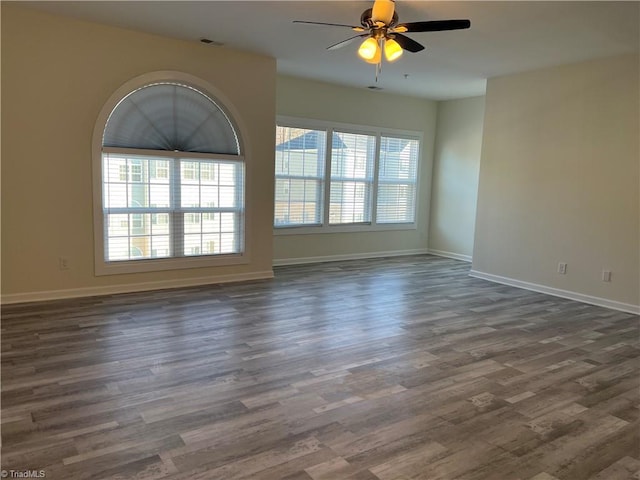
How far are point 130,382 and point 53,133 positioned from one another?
2907mm

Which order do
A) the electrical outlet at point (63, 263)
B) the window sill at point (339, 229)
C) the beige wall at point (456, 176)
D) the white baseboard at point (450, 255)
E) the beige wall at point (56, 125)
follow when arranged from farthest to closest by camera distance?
the white baseboard at point (450, 255) < the beige wall at point (456, 176) < the window sill at point (339, 229) < the electrical outlet at point (63, 263) < the beige wall at point (56, 125)

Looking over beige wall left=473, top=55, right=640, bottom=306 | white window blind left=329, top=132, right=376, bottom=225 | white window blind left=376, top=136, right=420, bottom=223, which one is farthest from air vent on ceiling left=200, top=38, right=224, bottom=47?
beige wall left=473, top=55, right=640, bottom=306

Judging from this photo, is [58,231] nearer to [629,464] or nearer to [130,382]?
[130,382]

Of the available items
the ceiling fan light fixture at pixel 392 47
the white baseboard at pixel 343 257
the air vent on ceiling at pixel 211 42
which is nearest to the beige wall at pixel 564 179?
the white baseboard at pixel 343 257

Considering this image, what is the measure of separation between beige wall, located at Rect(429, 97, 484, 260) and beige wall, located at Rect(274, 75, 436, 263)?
18 centimetres

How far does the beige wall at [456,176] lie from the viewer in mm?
7887

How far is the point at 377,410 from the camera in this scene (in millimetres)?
2707

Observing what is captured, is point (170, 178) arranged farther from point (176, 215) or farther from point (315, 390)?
point (315, 390)

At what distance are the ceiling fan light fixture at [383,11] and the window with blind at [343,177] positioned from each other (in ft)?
11.5

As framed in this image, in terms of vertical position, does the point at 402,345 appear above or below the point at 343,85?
below

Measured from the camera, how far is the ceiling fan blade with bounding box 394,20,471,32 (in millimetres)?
3237

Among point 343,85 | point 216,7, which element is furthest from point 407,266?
point 216,7

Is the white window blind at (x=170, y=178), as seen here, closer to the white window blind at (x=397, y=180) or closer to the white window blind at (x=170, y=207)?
the white window blind at (x=170, y=207)

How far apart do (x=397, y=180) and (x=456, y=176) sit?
1.04m
